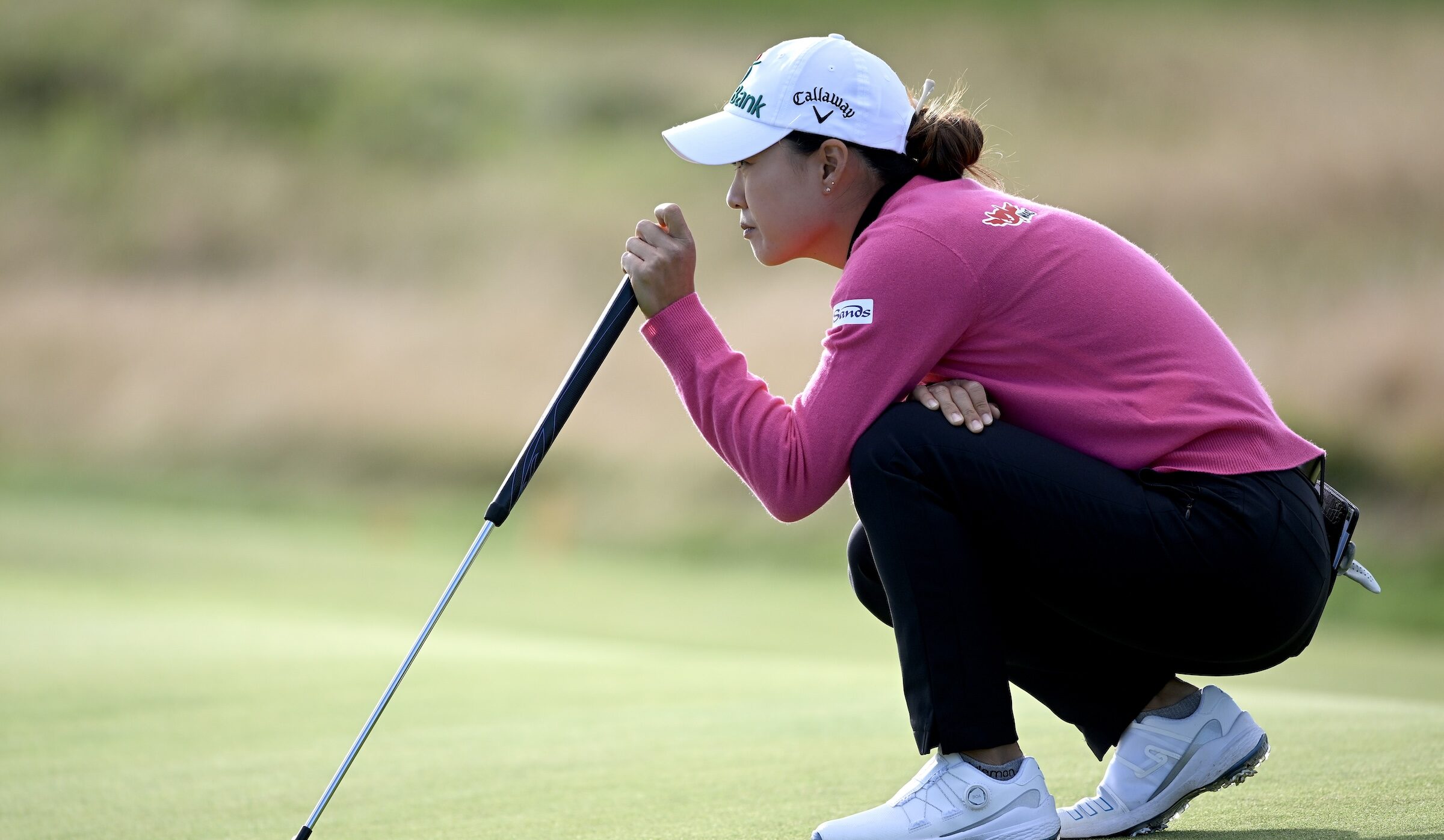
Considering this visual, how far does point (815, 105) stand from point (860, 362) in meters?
0.29

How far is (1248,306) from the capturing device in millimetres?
6656

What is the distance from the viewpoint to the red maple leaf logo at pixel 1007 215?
1307mm

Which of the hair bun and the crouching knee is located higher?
the hair bun

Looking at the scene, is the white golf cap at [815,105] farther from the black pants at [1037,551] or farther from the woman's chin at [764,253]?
the black pants at [1037,551]

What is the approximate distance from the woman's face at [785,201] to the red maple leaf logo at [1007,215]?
0.60 feet

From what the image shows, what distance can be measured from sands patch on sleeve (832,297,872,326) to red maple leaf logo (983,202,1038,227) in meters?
0.14

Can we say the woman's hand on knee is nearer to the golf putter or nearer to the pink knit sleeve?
the pink knit sleeve

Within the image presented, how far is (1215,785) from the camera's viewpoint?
138 cm

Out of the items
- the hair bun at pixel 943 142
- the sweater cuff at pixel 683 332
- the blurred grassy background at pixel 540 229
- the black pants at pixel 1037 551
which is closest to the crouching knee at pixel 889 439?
the black pants at pixel 1037 551

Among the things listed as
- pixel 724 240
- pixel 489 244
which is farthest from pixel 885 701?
pixel 489 244

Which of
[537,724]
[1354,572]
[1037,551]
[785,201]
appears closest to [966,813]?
[1037,551]

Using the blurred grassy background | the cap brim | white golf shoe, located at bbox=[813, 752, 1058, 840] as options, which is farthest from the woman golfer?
the blurred grassy background

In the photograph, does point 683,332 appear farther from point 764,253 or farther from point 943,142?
point 943,142

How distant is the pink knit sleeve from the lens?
4.13ft
